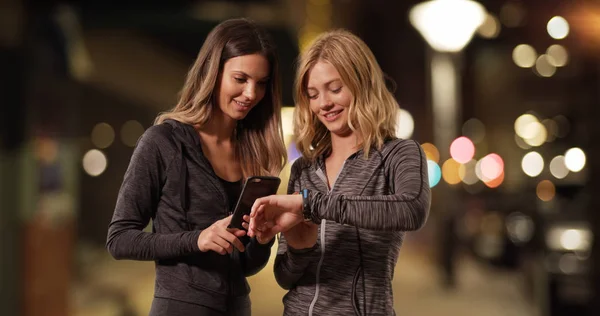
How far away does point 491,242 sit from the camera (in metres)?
15.0

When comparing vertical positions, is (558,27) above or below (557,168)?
above

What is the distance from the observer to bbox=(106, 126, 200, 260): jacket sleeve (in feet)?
6.57

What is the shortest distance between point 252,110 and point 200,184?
0.36 metres

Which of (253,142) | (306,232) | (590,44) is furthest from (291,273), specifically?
(590,44)

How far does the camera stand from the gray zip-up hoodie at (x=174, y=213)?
2.03 m

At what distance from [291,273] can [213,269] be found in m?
0.23

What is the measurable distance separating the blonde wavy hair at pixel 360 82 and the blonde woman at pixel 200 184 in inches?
5.7

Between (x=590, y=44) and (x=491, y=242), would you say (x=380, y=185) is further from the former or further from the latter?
(x=491, y=242)

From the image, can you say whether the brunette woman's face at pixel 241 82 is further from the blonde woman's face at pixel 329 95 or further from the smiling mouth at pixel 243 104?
the blonde woman's face at pixel 329 95

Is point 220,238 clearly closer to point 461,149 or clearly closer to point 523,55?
point 523,55

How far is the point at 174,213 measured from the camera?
2.10m

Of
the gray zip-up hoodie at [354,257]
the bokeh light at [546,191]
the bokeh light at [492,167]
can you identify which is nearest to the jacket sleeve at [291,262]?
the gray zip-up hoodie at [354,257]

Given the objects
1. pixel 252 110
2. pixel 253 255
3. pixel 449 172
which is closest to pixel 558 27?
pixel 252 110

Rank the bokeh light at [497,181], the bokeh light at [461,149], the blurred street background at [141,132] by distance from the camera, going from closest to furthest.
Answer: the blurred street background at [141,132] < the bokeh light at [461,149] < the bokeh light at [497,181]
